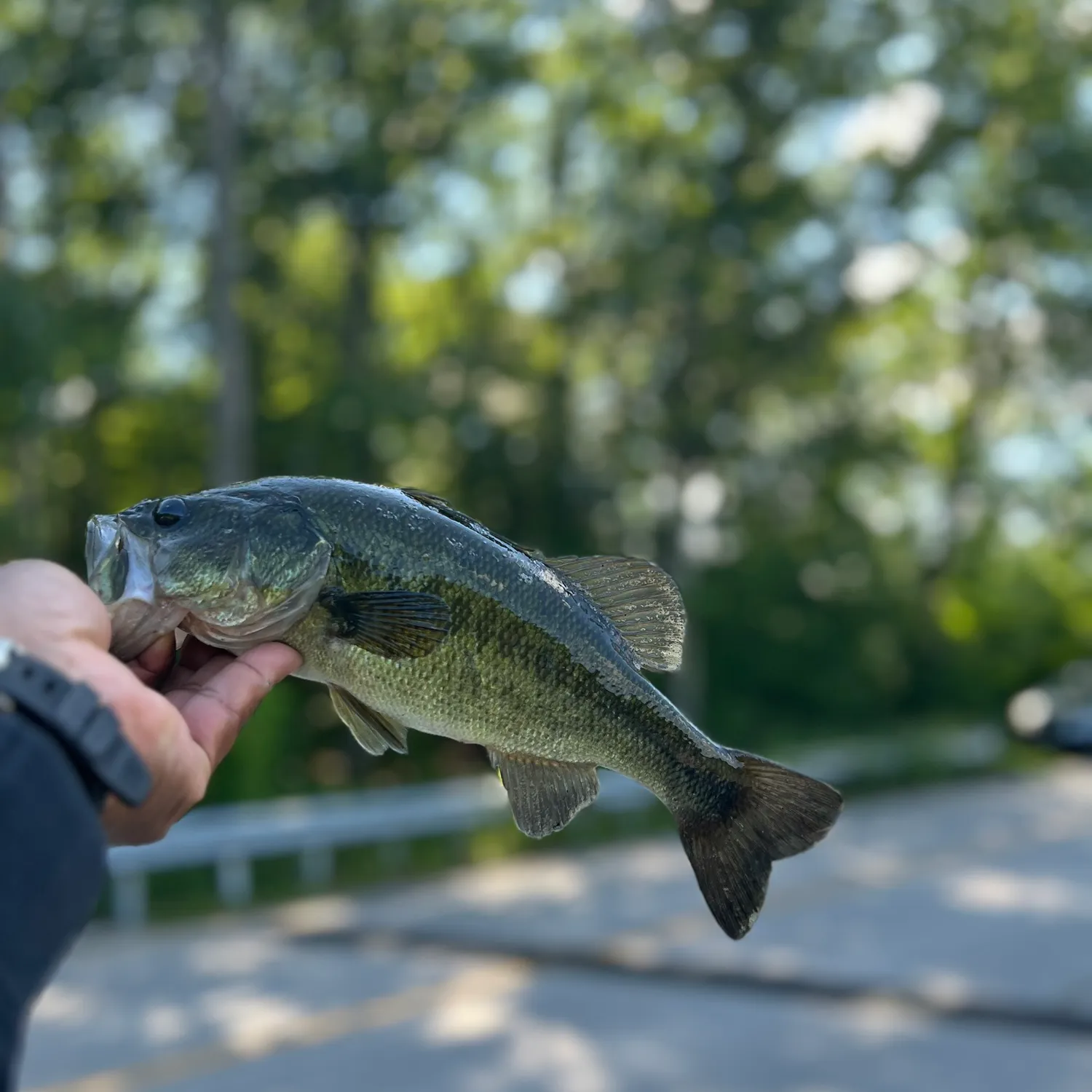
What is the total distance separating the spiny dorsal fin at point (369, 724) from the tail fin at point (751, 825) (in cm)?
38

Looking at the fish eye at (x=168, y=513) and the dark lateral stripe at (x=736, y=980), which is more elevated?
the fish eye at (x=168, y=513)

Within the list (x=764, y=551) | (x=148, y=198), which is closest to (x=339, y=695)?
(x=148, y=198)

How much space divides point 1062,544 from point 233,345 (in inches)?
1084

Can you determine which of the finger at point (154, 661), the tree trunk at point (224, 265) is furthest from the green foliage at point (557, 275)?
the finger at point (154, 661)

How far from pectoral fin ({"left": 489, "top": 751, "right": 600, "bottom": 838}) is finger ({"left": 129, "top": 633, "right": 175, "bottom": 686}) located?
44 cm

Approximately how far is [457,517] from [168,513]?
368 millimetres

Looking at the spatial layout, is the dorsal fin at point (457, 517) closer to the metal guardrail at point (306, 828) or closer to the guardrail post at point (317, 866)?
the metal guardrail at point (306, 828)

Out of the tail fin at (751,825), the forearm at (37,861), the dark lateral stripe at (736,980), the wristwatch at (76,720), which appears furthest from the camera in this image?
the dark lateral stripe at (736,980)

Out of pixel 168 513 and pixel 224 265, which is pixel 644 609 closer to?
pixel 168 513

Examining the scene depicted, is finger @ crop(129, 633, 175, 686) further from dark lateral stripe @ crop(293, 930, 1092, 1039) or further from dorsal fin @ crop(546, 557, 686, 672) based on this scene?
dark lateral stripe @ crop(293, 930, 1092, 1039)

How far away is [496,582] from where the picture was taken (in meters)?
1.93

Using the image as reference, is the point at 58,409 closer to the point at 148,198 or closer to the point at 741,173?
the point at 148,198

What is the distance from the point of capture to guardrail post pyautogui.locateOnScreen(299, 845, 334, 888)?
1473cm

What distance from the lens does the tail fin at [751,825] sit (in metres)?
1.94
